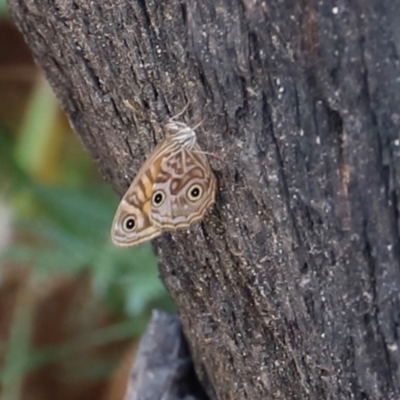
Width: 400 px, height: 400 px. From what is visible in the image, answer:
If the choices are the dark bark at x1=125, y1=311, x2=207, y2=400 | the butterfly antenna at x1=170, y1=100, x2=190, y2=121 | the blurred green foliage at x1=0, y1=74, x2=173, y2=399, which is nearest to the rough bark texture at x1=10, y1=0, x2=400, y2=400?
the butterfly antenna at x1=170, y1=100, x2=190, y2=121

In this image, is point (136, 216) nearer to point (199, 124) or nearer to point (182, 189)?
point (182, 189)

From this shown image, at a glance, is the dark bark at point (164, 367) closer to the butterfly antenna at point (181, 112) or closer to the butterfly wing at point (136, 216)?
the butterfly wing at point (136, 216)

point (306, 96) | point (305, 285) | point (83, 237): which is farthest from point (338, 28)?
point (83, 237)

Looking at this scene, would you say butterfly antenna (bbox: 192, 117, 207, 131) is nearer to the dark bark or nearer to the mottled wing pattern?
the mottled wing pattern

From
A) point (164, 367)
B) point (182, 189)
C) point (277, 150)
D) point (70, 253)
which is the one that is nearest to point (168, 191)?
point (182, 189)

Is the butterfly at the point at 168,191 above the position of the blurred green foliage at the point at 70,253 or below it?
above

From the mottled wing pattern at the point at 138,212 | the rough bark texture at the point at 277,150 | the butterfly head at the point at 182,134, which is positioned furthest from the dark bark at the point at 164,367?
the butterfly head at the point at 182,134

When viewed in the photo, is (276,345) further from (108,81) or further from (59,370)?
(59,370)
